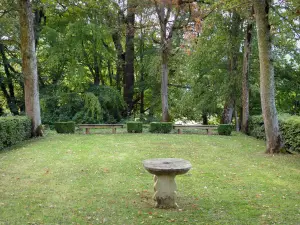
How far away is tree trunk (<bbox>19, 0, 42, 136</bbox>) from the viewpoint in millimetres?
13031

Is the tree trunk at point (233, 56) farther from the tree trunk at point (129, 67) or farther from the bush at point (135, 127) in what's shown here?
the tree trunk at point (129, 67)

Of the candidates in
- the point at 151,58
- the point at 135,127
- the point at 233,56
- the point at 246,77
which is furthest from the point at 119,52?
the point at 246,77

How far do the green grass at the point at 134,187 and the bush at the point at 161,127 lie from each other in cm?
504

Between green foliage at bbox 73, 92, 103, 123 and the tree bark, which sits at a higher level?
the tree bark

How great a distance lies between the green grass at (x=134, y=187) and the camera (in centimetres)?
442

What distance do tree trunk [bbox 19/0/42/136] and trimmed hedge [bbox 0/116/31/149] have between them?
48 centimetres

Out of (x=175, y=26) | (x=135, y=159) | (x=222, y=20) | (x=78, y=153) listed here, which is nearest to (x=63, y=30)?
(x=175, y=26)

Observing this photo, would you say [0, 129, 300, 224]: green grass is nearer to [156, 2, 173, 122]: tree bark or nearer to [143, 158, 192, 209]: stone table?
[143, 158, 192, 209]: stone table

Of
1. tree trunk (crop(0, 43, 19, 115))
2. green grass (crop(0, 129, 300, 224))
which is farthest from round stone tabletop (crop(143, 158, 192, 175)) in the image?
tree trunk (crop(0, 43, 19, 115))

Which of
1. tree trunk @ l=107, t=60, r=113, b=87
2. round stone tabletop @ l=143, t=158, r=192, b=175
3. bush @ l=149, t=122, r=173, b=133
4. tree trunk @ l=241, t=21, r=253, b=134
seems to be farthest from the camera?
tree trunk @ l=107, t=60, r=113, b=87

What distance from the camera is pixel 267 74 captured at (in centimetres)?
959

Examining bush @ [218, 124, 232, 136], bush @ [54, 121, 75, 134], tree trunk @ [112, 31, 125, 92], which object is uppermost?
tree trunk @ [112, 31, 125, 92]

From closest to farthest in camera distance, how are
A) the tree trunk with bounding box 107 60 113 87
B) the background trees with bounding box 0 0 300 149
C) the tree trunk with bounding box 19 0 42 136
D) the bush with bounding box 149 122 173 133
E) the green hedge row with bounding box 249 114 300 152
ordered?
the green hedge row with bounding box 249 114 300 152 < the tree trunk with bounding box 19 0 42 136 < the bush with bounding box 149 122 173 133 < the background trees with bounding box 0 0 300 149 < the tree trunk with bounding box 107 60 113 87

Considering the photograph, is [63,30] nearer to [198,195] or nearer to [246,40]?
[246,40]
